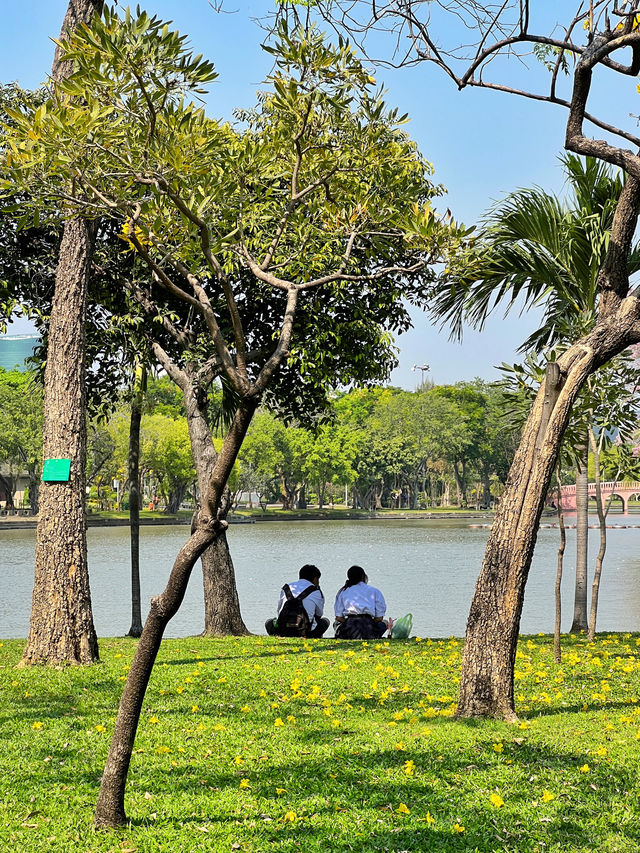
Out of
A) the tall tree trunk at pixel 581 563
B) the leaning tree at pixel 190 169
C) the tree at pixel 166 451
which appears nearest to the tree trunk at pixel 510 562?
the leaning tree at pixel 190 169

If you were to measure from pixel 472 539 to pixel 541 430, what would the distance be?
40988 mm

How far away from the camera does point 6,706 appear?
20.4 feet

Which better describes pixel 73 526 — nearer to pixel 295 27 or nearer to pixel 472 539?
pixel 295 27

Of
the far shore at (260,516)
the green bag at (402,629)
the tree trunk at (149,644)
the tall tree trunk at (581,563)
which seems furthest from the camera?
the far shore at (260,516)

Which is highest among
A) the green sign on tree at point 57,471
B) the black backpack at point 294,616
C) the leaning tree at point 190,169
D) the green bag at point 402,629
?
the leaning tree at point 190,169

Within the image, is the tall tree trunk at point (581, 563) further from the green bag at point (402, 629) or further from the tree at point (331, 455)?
the tree at point (331, 455)

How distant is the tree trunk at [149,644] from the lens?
3.72 meters

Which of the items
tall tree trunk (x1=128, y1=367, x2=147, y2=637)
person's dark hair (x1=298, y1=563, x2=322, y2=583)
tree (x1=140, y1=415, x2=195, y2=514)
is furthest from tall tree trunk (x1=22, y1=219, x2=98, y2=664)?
tree (x1=140, y1=415, x2=195, y2=514)

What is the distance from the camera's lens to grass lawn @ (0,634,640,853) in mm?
3857

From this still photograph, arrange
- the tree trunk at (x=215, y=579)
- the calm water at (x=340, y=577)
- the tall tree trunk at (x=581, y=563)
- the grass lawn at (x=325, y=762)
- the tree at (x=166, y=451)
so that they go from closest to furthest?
1. the grass lawn at (x=325, y=762)
2. the tree trunk at (x=215, y=579)
3. the tall tree trunk at (x=581, y=563)
4. the calm water at (x=340, y=577)
5. the tree at (x=166, y=451)

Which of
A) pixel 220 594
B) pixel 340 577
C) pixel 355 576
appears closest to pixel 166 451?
pixel 340 577

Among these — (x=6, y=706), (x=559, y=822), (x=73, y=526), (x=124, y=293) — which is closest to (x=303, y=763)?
(x=559, y=822)

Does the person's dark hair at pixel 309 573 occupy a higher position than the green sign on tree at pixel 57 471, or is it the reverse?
the green sign on tree at pixel 57 471

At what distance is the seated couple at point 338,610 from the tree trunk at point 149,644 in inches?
253
